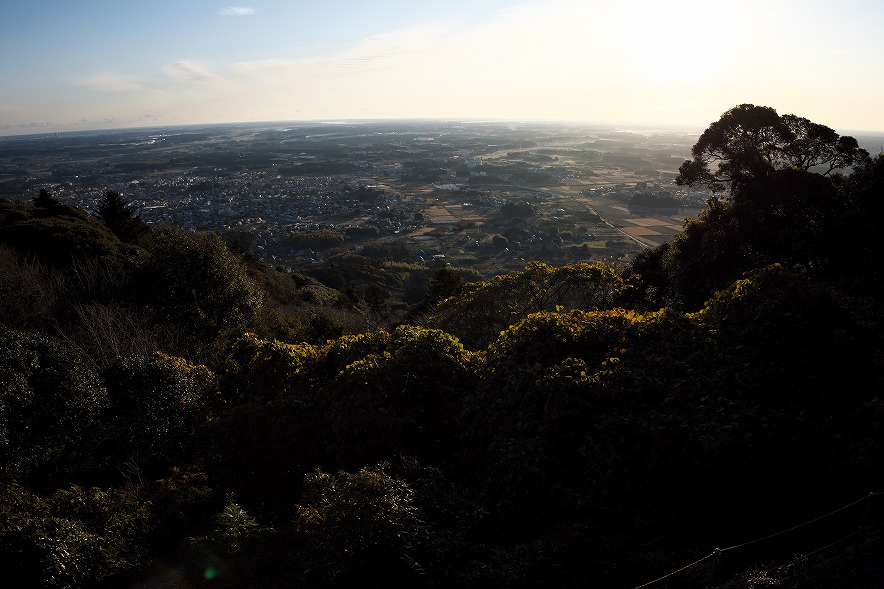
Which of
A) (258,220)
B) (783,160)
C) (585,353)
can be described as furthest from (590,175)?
(585,353)

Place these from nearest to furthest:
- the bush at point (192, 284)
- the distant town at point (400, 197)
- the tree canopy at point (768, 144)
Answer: the tree canopy at point (768, 144) < the bush at point (192, 284) < the distant town at point (400, 197)

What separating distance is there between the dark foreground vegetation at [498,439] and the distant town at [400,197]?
22.6 m

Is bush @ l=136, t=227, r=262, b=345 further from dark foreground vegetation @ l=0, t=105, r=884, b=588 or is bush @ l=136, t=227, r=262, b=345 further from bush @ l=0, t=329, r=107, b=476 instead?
bush @ l=0, t=329, r=107, b=476

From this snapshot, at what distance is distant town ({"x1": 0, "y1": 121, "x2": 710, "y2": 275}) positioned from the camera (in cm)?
4812

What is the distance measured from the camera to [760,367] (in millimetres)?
6250

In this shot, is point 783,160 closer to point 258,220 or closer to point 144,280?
point 144,280

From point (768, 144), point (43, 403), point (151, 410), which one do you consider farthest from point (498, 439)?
point (768, 144)

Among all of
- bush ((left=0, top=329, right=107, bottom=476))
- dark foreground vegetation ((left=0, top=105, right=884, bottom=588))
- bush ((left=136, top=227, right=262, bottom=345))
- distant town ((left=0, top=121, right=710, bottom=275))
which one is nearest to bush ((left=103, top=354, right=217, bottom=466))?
dark foreground vegetation ((left=0, top=105, right=884, bottom=588))

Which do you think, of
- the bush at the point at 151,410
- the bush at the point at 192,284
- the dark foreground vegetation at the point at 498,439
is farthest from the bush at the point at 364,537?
the bush at the point at 192,284

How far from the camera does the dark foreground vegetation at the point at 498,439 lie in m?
5.01

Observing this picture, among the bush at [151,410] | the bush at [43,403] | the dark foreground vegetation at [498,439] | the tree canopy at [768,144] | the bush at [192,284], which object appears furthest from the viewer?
the bush at [192,284]

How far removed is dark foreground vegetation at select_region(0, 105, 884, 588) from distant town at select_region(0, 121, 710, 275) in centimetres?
2257

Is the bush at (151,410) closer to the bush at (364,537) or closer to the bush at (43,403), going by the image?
the bush at (43,403)

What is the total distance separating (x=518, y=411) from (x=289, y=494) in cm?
338
